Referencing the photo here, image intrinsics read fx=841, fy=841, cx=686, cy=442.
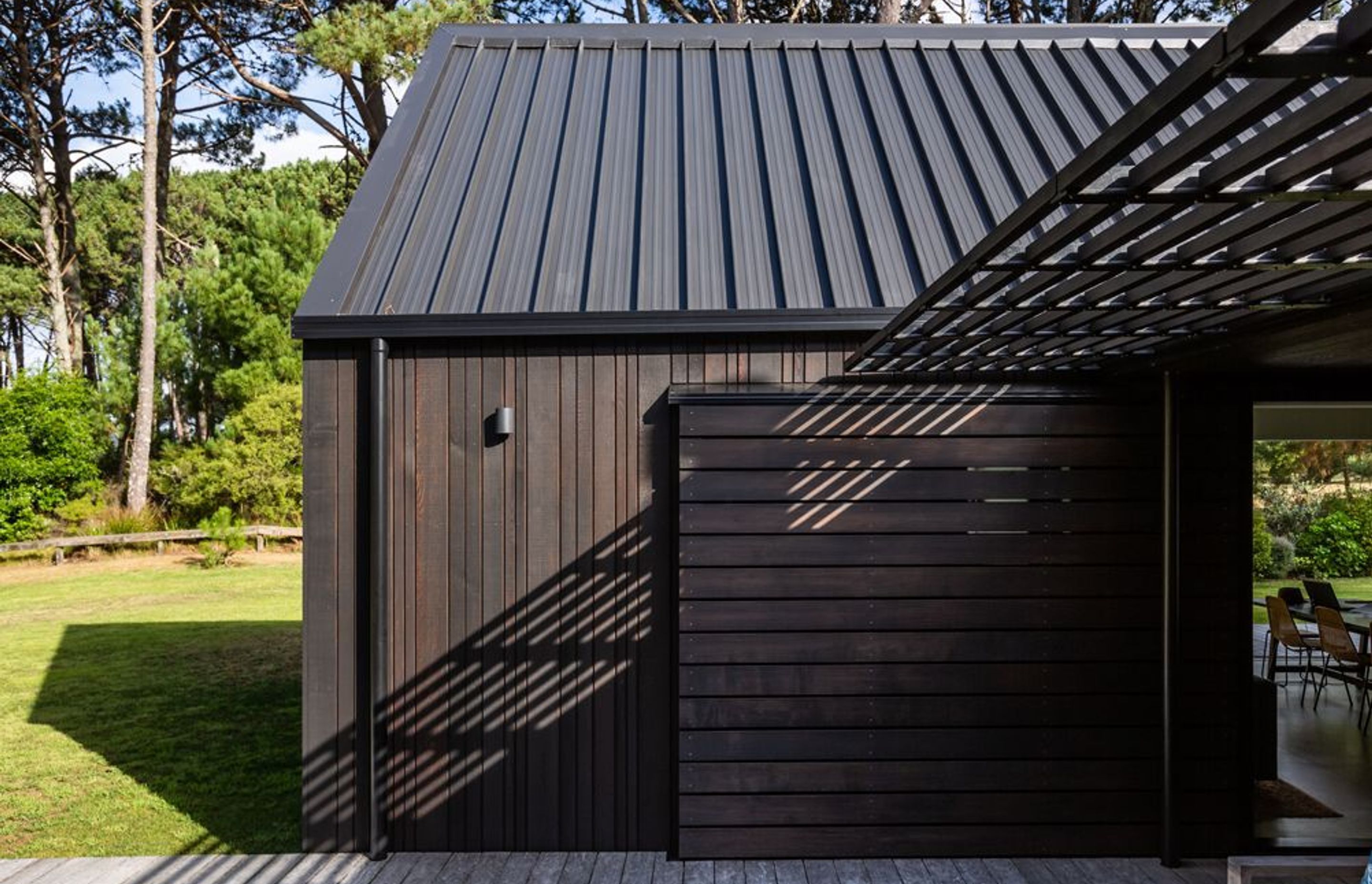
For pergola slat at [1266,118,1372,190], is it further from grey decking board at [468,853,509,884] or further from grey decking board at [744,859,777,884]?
grey decking board at [468,853,509,884]

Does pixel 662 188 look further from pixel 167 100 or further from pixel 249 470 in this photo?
pixel 167 100

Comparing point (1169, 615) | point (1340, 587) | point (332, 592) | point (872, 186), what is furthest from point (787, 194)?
point (1340, 587)

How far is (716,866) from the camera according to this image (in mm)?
3828

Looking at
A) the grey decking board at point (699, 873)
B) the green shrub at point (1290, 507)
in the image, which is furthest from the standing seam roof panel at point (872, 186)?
the green shrub at point (1290, 507)

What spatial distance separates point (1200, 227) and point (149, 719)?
6937mm

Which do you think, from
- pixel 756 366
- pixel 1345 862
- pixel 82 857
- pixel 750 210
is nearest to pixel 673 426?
pixel 756 366

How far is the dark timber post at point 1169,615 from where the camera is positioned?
12.6ft

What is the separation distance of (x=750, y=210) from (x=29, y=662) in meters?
7.68

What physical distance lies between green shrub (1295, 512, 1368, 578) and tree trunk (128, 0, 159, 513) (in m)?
17.2

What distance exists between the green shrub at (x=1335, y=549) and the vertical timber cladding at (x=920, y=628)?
7.78 metres

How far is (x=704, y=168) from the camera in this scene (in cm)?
510

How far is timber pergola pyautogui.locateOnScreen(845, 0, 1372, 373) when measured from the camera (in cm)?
134

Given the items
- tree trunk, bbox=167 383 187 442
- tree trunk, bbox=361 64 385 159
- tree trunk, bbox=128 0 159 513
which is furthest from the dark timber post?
tree trunk, bbox=167 383 187 442

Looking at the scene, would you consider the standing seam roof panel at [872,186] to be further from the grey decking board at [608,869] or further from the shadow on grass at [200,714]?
the shadow on grass at [200,714]
